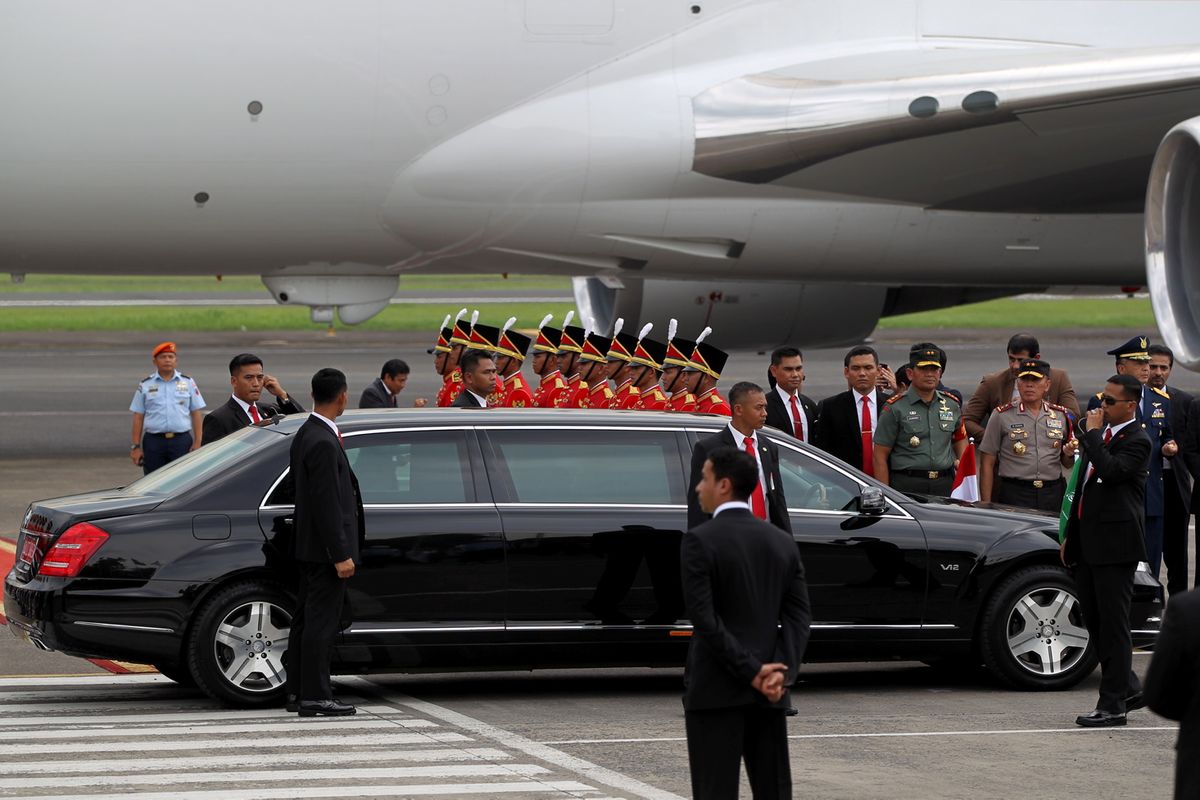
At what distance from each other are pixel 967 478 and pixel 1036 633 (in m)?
2.28

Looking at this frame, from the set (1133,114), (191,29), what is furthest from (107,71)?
(1133,114)

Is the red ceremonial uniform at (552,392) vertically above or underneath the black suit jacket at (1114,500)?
above

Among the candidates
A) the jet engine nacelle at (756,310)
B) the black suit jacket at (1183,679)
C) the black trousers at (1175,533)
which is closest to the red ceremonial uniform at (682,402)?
the black trousers at (1175,533)

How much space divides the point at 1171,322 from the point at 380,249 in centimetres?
1096

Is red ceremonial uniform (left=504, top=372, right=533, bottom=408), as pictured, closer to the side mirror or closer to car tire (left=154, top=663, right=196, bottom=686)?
the side mirror

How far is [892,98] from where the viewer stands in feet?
53.2

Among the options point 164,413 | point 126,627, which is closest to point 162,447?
point 164,413

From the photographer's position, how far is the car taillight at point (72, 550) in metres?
9.21

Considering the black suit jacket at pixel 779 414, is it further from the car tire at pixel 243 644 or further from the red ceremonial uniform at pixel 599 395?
the car tire at pixel 243 644

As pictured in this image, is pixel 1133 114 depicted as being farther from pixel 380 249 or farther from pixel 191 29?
pixel 191 29

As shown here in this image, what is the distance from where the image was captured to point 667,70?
1675 centimetres

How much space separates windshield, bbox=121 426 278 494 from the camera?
970cm

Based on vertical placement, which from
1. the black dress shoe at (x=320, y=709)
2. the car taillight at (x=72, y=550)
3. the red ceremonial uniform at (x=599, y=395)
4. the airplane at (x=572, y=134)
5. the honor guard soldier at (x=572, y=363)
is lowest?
the black dress shoe at (x=320, y=709)

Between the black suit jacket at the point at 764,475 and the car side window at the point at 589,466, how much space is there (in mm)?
254
